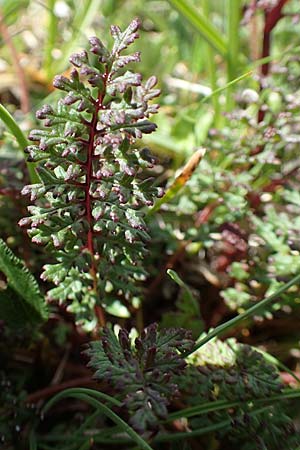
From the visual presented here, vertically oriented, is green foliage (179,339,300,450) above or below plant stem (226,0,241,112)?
below

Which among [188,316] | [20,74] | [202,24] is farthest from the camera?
[20,74]

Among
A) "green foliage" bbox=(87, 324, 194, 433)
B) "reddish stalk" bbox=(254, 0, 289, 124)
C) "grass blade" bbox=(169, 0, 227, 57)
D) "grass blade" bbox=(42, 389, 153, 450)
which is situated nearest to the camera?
"green foliage" bbox=(87, 324, 194, 433)

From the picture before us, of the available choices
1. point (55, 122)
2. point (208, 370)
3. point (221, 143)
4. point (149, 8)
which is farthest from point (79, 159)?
point (149, 8)

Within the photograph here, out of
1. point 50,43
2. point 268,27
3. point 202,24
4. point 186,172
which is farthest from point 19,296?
point 50,43

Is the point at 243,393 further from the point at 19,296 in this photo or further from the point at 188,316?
the point at 19,296

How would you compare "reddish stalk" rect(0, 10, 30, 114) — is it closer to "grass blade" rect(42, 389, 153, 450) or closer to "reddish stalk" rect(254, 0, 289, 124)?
"reddish stalk" rect(254, 0, 289, 124)

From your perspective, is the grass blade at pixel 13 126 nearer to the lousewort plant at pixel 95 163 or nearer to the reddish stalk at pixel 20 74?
the lousewort plant at pixel 95 163

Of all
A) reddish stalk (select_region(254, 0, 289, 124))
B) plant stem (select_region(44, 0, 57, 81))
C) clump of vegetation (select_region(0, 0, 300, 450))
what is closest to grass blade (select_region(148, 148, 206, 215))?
clump of vegetation (select_region(0, 0, 300, 450))
